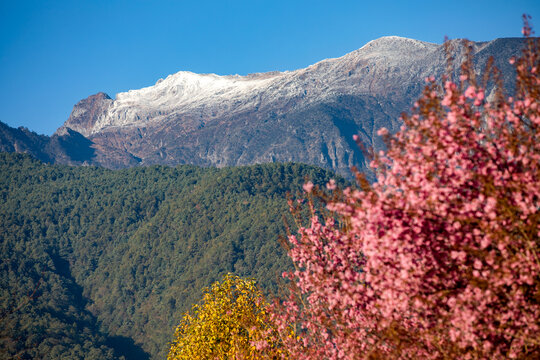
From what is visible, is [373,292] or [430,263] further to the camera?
[373,292]

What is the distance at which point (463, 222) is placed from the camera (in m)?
9.88

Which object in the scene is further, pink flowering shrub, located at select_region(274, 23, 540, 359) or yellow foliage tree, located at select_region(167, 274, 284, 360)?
yellow foliage tree, located at select_region(167, 274, 284, 360)

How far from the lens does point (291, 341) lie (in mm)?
20500

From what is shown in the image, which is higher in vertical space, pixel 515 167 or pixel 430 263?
pixel 515 167

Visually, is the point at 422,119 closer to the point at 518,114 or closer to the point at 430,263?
the point at 518,114

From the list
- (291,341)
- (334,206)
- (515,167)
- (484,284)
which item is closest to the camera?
(484,284)

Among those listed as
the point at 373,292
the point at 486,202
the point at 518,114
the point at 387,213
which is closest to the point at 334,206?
the point at 387,213

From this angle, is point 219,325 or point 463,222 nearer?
point 463,222

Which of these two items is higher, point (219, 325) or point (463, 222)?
point (219, 325)

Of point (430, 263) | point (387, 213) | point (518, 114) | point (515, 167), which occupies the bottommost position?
point (430, 263)

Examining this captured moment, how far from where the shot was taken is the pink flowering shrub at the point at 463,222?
31.4 ft

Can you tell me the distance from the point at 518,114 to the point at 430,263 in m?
3.50

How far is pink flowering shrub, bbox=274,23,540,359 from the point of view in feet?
31.4

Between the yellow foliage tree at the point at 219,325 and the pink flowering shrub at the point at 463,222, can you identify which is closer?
the pink flowering shrub at the point at 463,222
